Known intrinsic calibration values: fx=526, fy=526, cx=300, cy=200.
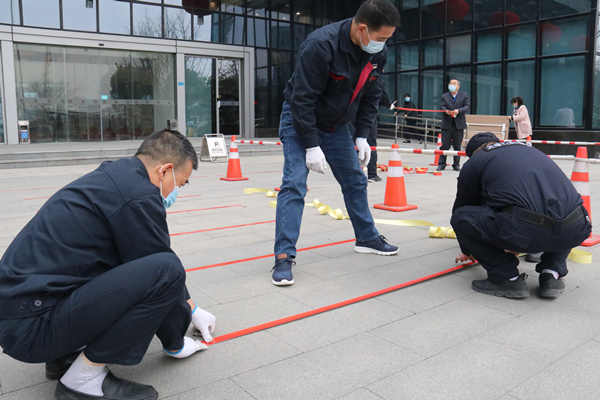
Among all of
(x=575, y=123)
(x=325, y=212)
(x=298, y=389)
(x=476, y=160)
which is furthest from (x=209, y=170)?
(x=575, y=123)

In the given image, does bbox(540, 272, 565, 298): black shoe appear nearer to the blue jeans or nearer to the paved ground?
the paved ground

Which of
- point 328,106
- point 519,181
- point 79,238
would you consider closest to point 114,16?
point 328,106

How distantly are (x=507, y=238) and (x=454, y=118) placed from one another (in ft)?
29.1

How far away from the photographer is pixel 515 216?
315 cm

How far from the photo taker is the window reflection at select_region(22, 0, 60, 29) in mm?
16109

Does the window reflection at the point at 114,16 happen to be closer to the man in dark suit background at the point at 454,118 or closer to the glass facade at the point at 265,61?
the glass facade at the point at 265,61

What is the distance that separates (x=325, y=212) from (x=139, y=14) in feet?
47.4

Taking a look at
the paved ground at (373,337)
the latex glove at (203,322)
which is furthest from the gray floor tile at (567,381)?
the latex glove at (203,322)

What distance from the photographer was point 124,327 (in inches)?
79.4

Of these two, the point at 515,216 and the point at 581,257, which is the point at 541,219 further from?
the point at 581,257

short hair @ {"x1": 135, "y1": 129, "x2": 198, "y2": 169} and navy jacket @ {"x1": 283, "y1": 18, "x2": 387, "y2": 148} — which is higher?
navy jacket @ {"x1": 283, "y1": 18, "x2": 387, "y2": 148}

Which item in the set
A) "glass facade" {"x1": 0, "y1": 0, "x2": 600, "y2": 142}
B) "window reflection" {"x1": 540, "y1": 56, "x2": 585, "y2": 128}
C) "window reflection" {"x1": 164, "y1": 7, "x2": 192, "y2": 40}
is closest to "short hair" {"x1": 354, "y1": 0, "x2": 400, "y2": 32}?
"glass facade" {"x1": 0, "y1": 0, "x2": 600, "y2": 142}

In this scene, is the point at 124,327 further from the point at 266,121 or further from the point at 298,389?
the point at 266,121

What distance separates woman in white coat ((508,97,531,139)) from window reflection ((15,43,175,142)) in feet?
37.9
